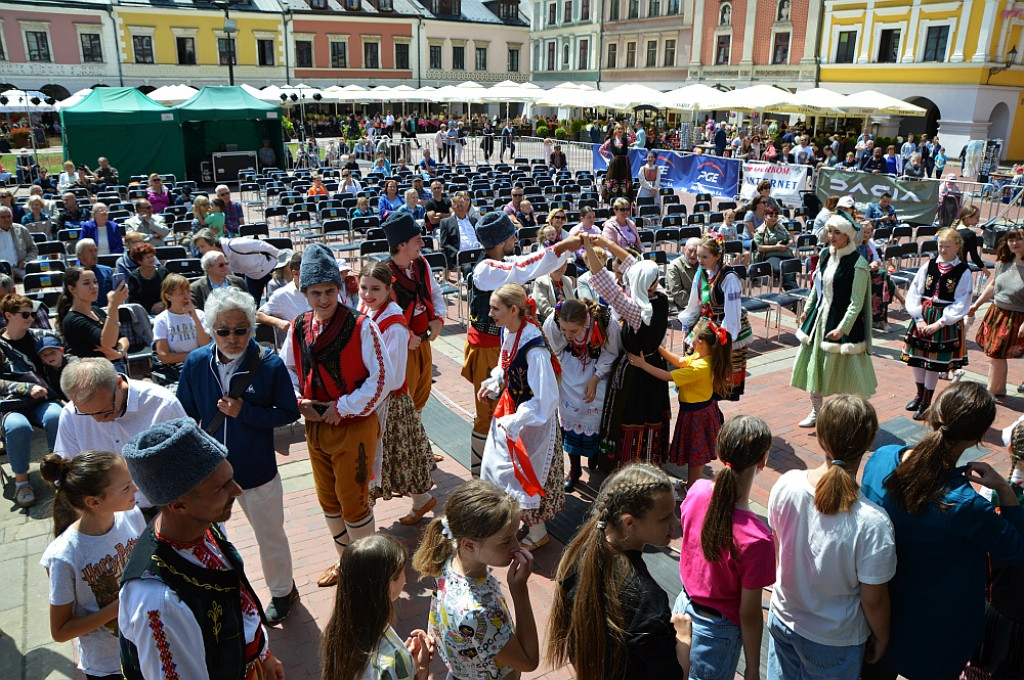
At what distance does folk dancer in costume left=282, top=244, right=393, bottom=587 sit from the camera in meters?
3.90

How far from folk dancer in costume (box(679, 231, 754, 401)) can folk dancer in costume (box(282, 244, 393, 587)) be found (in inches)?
111

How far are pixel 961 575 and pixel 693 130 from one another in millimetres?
34264

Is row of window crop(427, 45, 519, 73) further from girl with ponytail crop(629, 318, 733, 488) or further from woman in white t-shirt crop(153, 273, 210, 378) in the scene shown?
girl with ponytail crop(629, 318, 733, 488)

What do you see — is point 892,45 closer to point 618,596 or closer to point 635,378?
point 635,378

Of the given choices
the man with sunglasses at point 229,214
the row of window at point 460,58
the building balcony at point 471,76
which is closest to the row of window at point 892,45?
the building balcony at point 471,76

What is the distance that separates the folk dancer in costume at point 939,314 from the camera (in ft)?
21.2

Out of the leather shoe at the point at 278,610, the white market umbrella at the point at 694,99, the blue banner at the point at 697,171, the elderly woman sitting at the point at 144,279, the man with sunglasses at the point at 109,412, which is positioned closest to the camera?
the man with sunglasses at the point at 109,412

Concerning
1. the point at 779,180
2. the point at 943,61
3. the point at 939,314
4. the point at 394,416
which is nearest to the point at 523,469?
the point at 394,416

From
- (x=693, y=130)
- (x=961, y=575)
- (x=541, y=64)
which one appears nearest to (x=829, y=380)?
(x=961, y=575)

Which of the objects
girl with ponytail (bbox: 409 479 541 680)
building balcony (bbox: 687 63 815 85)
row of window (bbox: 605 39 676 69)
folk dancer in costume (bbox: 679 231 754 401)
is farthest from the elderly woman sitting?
row of window (bbox: 605 39 676 69)

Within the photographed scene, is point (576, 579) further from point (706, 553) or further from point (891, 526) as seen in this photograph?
point (891, 526)

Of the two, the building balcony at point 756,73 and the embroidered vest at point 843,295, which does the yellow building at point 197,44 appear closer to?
the building balcony at point 756,73

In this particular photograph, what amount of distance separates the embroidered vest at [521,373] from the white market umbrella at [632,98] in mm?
20199

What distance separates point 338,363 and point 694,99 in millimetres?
20958
